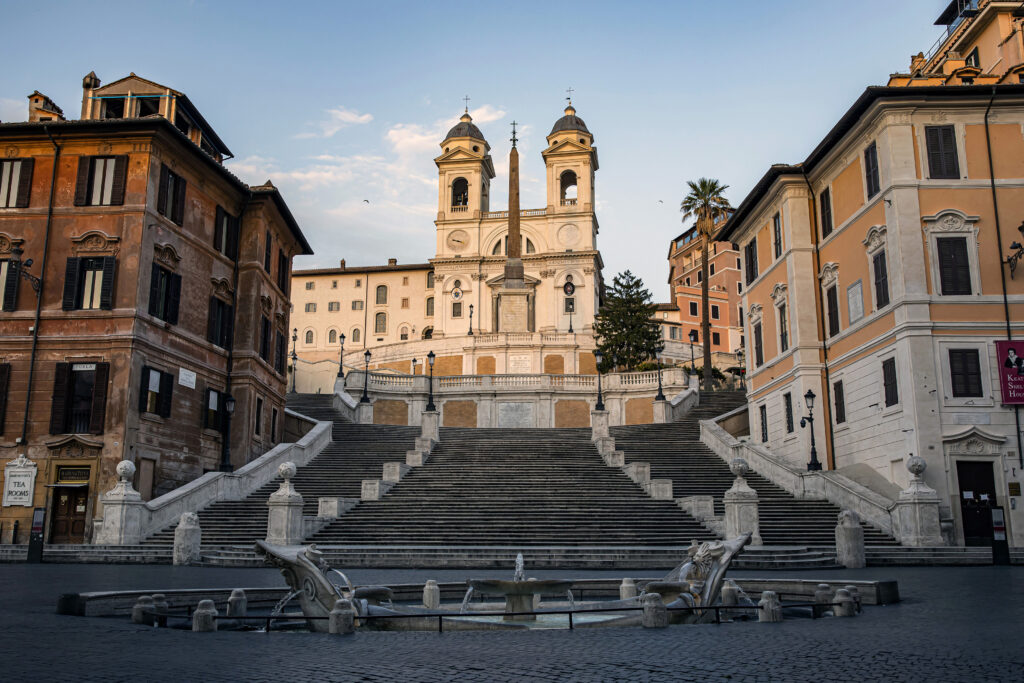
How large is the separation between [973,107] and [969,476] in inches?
452

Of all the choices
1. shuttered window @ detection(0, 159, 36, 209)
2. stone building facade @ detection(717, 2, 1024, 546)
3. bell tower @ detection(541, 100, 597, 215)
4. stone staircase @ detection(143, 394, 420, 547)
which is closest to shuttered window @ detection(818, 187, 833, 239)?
stone building facade @ detection(717, 2, 1024, 546)

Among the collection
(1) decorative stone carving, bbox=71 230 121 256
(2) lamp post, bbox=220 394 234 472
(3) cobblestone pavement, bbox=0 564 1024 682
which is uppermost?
(1) decorative stone carving, bbox=71 230 121 256

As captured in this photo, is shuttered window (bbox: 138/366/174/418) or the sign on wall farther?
shuttered window (bbox: 138/366/174/418)

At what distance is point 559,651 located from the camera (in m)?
9.46

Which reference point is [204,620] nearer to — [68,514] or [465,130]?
[68,514]

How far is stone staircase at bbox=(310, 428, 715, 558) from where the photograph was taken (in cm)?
2423

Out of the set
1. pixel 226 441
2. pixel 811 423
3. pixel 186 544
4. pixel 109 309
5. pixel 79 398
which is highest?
pixel 109 309

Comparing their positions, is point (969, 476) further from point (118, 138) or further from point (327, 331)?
point (327, 331)

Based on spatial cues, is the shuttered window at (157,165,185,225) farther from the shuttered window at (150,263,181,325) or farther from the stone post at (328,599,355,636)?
the stone post at (328,599,355,636)

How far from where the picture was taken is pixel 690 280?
11025cm

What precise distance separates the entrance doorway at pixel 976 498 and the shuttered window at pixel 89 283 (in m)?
26.2

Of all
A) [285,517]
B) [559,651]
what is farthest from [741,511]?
[559,651]

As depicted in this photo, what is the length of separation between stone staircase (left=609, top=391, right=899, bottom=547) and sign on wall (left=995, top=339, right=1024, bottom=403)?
580cm

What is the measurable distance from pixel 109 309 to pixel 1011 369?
27.4 metres
